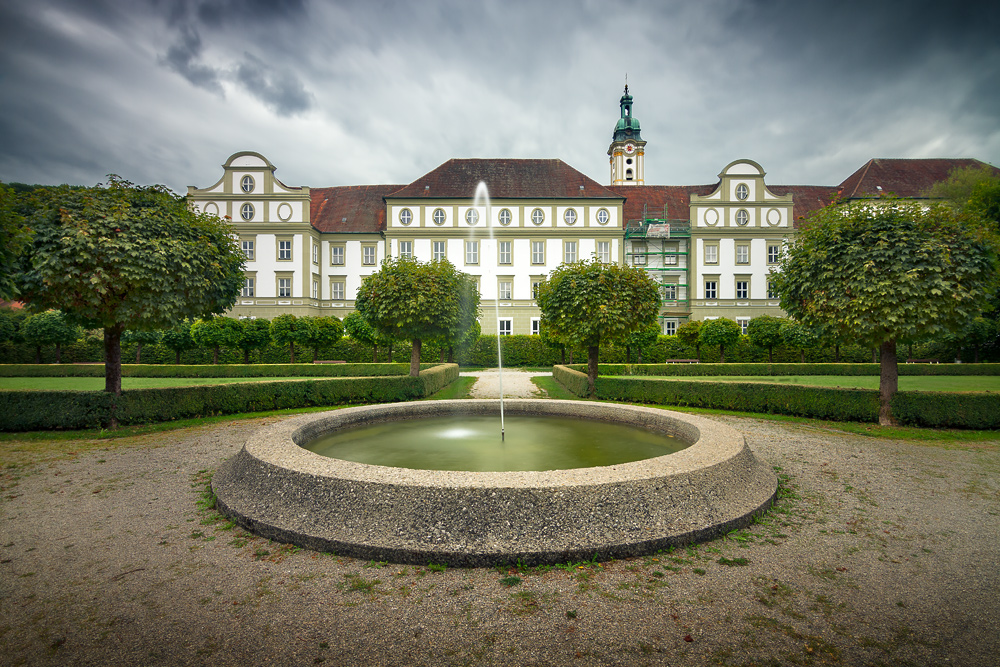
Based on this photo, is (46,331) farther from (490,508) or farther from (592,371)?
(490,508)

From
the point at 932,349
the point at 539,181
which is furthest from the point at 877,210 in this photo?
the point at 539,181

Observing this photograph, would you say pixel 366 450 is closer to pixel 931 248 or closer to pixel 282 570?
pixel 282 570

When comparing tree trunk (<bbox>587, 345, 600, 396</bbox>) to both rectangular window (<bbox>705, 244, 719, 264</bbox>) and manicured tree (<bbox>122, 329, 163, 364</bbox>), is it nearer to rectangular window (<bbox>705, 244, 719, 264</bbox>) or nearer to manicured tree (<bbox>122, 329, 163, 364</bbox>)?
manicured tree (<bbox>122, 329, 163, 364</bbox>)

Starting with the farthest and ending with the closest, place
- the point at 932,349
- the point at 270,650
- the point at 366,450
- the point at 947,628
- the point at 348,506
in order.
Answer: the point at 932,349 < the point at 366,450 < the point at 348,506 < the point at 947,628 < the point at 270,650

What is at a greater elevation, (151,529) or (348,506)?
(348,506)

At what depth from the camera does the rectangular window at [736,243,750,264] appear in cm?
4012

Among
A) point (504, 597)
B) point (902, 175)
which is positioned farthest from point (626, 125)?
point (504, 597)

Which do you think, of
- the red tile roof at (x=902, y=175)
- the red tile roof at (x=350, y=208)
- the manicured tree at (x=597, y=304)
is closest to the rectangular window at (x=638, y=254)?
the red tile roof at (x=902, y=175)

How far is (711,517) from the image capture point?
454 cm

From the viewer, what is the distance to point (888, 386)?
418 inches

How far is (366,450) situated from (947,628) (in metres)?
6.47

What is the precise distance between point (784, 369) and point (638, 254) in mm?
20431

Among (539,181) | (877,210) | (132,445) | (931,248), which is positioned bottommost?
(132,445)

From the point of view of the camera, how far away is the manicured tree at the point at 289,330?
26312 millimetres
